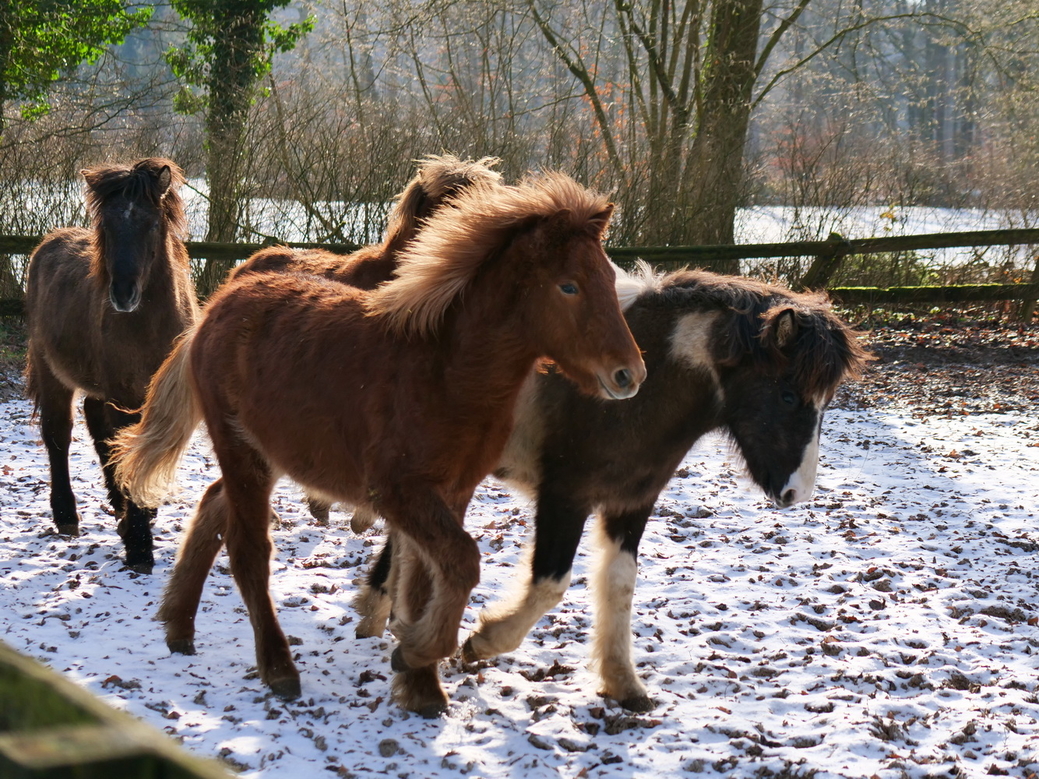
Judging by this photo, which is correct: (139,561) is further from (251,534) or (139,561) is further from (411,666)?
(411,666)

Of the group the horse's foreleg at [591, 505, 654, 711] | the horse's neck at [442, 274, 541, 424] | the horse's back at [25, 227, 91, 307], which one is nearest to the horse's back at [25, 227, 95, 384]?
the horse's back at [25, 227, 91, 307]

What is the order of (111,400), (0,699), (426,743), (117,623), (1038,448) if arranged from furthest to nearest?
(1038,448)
(111,400)
(117,623)
(426,743)
(0,699)

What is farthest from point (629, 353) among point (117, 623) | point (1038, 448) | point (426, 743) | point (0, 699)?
point (1038, 448)

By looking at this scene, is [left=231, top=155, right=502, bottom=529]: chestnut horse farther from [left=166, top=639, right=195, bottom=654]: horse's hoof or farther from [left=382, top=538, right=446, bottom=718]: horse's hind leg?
[left=382, top=538, right=446, bottom=718]: horse's hind leg

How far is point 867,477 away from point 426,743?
4.86m

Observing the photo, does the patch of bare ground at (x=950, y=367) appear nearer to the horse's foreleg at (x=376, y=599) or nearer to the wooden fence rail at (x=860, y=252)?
the wooden fence rail at (x=860, y=252)

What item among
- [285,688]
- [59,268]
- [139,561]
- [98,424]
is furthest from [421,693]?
[59,268]

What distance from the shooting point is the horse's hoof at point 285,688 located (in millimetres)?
3768

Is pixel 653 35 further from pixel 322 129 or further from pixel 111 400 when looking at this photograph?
pixel 111 400

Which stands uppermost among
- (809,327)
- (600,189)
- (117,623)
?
(600,189)

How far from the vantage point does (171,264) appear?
5.61 m

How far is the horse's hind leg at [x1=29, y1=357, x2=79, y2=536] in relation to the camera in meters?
5.73

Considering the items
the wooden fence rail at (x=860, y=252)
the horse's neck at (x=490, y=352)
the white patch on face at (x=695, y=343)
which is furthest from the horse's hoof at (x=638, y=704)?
the wooden fence rail at (x=860, y=252)

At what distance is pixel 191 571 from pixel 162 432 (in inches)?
25.2
